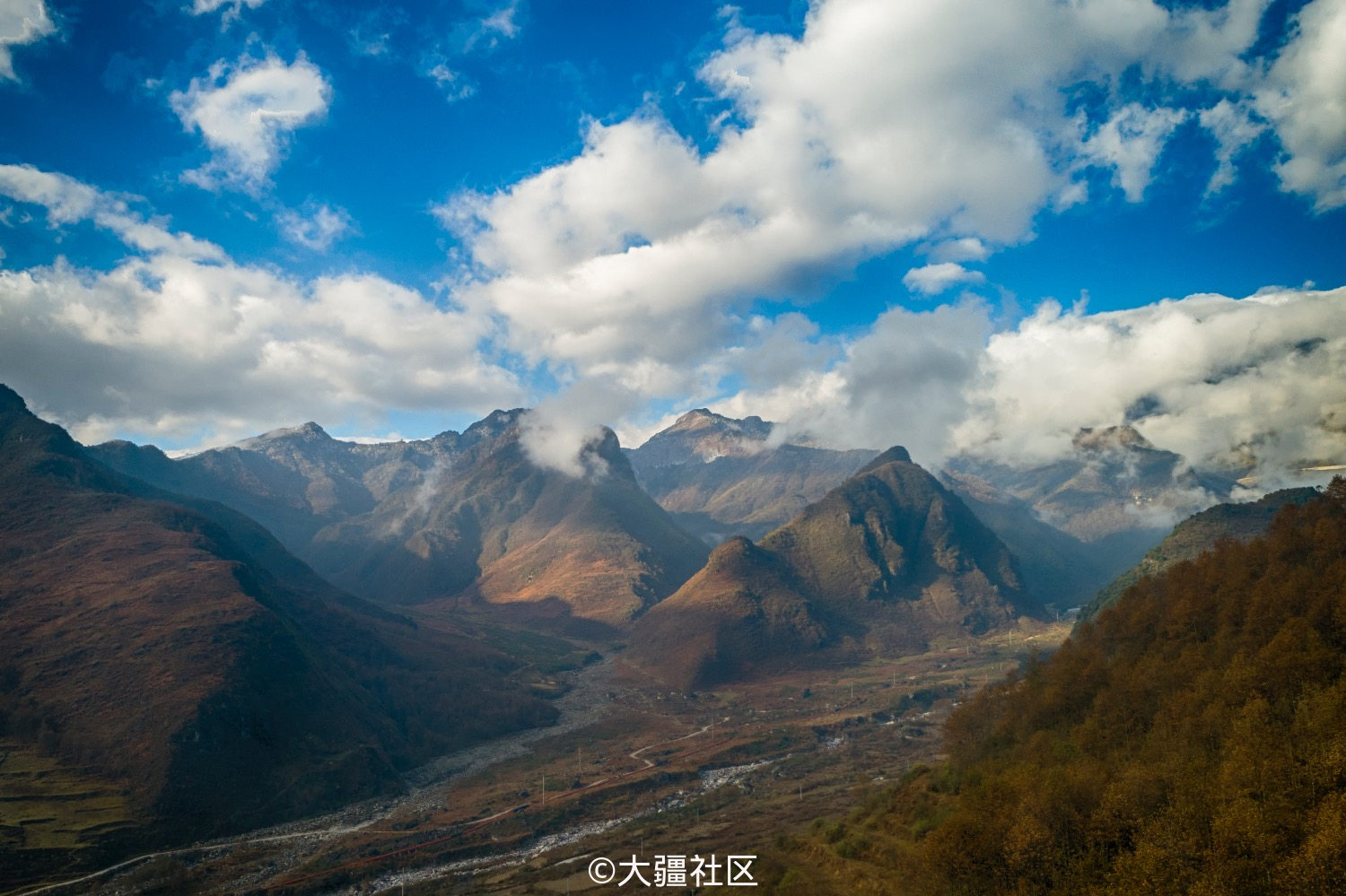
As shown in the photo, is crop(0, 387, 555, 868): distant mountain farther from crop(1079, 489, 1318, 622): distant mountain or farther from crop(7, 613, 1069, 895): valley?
crop(1079, 489, 1318, 622): distant mountain

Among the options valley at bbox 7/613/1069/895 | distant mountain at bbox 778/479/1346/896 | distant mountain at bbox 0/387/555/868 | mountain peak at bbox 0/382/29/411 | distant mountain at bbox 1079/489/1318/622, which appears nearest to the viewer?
distant mountain at bbox 778/479/1346/896

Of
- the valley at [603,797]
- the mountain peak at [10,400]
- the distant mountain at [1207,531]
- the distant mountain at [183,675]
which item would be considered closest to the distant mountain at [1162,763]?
the valley at [603,797]

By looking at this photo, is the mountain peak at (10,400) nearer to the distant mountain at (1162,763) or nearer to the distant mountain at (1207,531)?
the distant mountain at (1162,763)

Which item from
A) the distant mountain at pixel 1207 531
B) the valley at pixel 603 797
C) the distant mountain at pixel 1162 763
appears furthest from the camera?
the distant mountain at pixel 1207 531

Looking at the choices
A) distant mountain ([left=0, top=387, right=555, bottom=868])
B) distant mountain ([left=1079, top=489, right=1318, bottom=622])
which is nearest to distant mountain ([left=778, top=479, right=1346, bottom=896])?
distant mountain ([left=0, top=387, right=555, bottom=868])

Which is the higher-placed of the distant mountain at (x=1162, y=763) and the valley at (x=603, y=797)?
the distant mountain at (x=1162, y=763)

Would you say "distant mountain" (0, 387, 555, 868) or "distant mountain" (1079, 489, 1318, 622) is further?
"distant mountain" (1079, 489, 1318, 622)
